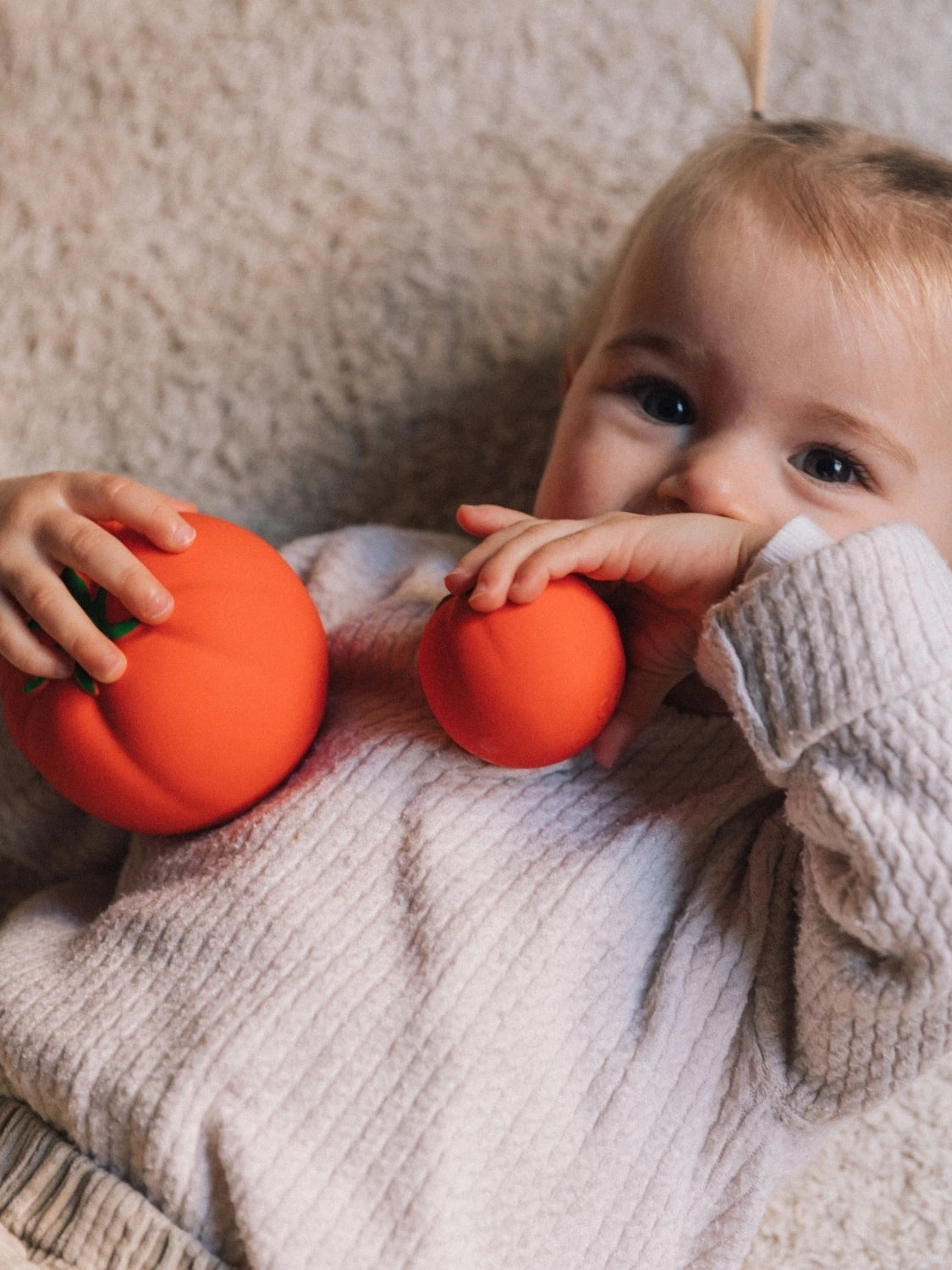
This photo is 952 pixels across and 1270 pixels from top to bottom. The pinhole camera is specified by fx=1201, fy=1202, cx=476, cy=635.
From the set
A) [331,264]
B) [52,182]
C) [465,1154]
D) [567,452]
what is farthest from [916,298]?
[52,182]

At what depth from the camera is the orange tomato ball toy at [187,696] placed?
0.79 meters

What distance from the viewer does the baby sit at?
31.1 inches

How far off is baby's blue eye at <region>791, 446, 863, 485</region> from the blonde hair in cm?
13

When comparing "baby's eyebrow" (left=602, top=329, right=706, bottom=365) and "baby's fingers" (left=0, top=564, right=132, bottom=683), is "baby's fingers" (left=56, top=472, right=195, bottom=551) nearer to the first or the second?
"baby's fingers" (left=0, top=564, right=132, bottom=683)

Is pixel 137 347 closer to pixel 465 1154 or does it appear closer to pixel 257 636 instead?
pixel 257 636

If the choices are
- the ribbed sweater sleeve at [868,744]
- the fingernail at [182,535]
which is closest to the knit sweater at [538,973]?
the ribbed sweater sleeve at [868,744]

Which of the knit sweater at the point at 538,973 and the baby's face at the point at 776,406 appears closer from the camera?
the knit sweater at the point at 538,973

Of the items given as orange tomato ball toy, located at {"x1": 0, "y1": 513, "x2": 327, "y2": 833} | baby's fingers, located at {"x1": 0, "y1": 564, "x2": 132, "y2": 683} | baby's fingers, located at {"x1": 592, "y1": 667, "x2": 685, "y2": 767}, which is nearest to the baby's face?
baby's fingers, located at {"x1": 592, "y1": 667, "x2": 685, "y2": 767}

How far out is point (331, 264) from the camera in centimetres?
126

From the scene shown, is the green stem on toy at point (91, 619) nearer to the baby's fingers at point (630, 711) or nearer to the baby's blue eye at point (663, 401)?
the baby's fingers at point (630, 711)

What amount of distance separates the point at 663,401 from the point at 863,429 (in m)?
0.17

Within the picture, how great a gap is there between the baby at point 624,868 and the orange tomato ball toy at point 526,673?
0.02 meters

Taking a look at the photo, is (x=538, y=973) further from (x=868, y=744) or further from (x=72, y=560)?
(x=72, y=560)

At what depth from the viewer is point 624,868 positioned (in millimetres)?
912
